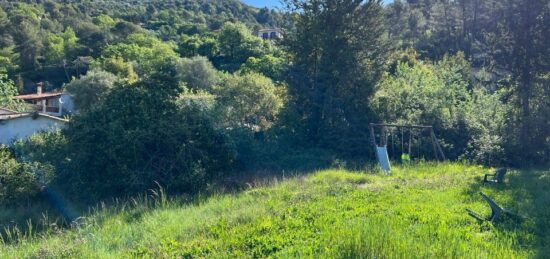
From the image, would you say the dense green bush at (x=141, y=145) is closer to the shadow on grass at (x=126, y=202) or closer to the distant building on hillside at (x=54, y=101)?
the shadow on grass at (x=126, y=202)

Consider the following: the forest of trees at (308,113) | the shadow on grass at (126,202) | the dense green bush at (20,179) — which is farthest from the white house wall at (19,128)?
the shadow on grass at (126,202)

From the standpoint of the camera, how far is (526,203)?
7.77m

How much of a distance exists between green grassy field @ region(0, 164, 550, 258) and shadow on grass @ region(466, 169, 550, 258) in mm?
17

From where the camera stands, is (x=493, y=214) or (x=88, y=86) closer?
(x=493, y=214)

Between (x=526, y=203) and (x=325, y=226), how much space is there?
3952 mm

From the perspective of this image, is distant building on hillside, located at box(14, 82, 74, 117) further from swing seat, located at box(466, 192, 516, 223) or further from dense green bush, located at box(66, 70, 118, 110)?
swing seat, located at box(466, 192, 516, 223)

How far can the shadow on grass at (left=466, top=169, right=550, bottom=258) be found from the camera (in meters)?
5.62

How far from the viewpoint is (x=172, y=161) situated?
1326 centimetres

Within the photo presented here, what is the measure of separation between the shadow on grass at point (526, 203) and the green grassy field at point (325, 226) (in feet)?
0.06

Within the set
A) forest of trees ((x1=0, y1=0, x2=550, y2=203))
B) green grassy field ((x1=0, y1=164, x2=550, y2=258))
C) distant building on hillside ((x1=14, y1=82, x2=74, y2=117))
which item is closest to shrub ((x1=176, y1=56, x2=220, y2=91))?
distant building on hillside ((x1=14, y1=82, x2=74, y2=117))

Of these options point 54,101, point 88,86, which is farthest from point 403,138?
point 54,101

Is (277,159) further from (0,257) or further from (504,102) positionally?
(0,257)

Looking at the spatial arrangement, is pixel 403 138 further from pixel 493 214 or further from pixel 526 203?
pixel 493 214

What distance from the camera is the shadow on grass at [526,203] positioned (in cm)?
562
